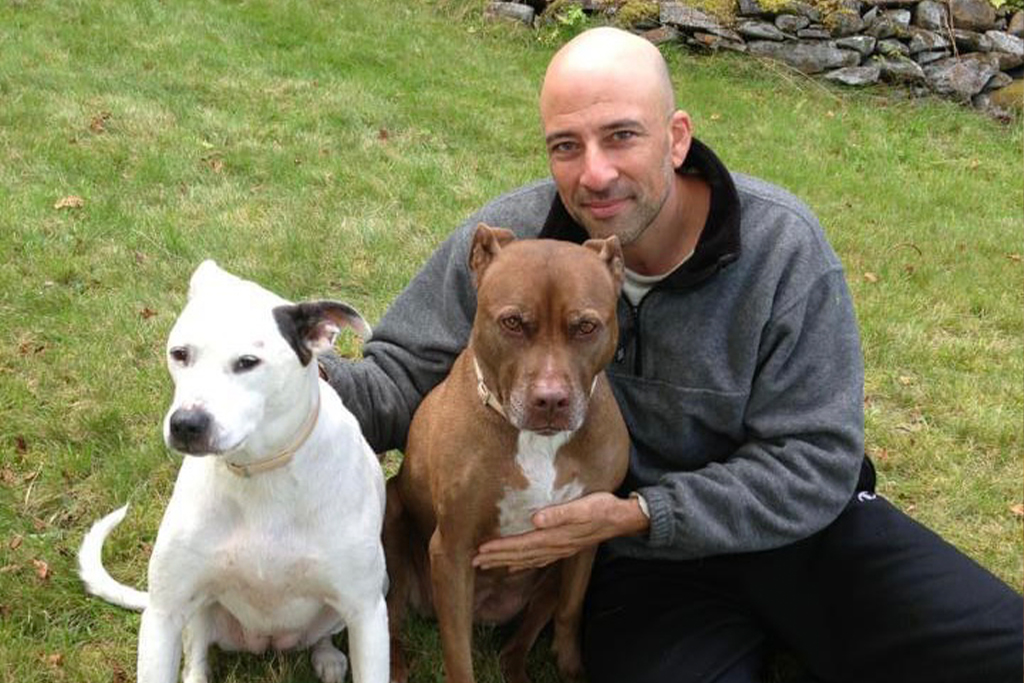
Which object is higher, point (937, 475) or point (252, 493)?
point (252, 493)

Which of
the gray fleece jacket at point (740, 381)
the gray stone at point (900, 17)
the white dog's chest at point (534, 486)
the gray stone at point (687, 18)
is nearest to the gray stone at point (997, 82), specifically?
the gray stone at point (900, 17)

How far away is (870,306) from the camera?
643 centimetres

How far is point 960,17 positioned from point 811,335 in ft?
30.5

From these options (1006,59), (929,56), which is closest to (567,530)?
(929,56)

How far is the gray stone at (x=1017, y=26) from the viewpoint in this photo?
11.1 metres

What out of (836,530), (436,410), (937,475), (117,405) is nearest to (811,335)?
(836,530)

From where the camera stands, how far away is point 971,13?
11.1 m

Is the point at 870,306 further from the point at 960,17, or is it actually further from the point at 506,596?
the point at 960,17

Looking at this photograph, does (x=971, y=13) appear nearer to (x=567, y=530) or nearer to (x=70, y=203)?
(x=70, y=203)

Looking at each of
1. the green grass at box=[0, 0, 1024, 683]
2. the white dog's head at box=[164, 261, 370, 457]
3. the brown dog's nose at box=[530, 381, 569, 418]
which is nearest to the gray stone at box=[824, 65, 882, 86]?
the green grass at box=[0, 0, 1024, 683]

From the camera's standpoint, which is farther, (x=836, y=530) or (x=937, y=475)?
(x=937, y=475)

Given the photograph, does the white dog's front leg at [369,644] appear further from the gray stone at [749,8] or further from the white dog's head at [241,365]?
the gray stone at [749,8]

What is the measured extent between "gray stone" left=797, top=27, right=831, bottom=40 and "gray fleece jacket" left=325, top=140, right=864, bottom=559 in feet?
27.7

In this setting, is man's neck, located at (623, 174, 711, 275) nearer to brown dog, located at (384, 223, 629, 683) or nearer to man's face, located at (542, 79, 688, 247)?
man's face, located at (542, 79, 688, 247)
